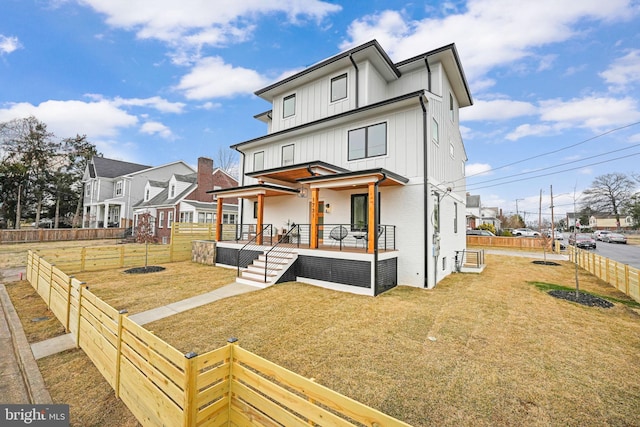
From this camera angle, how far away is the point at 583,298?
7.74 m

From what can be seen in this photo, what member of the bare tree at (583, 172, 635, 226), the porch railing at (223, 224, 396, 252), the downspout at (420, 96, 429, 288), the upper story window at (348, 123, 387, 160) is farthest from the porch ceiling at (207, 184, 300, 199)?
the bare tree at (583, 172, 635, 226)

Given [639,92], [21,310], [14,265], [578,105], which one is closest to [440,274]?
[639,92]

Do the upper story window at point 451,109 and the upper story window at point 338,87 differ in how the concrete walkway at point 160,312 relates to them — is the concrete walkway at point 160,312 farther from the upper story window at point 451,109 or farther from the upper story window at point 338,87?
the upper story window at point 451,109

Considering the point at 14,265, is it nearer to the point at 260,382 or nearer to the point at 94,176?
→ the point at 260,382

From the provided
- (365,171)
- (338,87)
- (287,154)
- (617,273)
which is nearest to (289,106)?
(287,154)

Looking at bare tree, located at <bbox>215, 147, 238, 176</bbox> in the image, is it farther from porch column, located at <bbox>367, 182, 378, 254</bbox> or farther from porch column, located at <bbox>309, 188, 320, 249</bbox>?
porch column, located at <bbox>367, 182, 378, 254</bbox>

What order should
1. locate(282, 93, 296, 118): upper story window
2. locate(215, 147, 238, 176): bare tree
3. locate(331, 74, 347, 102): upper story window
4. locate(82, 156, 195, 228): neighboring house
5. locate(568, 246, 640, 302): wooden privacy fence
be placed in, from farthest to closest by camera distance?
1. locate(215, 147, 238, 176): bare tree
2. locate(82, 156, 195, 228): neighboring house
3. locate(282, 93, 296, 118): upper story window
4. locate(331, 74, 347, 102): upper story window
5. locate(568, 246, 640, 302): wooden privacy fence

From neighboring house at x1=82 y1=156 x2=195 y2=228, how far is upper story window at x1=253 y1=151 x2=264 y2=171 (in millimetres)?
22912

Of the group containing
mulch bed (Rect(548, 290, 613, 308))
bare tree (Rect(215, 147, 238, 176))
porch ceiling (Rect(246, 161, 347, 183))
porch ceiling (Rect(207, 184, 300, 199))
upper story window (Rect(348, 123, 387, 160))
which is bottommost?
mulch bed (Rect(548, 290, 613, 308))

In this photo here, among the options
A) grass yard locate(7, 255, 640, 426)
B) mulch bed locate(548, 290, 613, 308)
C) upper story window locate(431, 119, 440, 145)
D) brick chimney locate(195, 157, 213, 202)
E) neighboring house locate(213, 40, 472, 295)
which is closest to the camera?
grass yard locate(7, 255, 640, 426)

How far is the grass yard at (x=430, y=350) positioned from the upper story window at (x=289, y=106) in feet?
33.5

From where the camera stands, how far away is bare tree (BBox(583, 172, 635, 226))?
1834 inches

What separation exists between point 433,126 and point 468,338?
819cm

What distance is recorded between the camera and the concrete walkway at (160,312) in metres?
4.78
